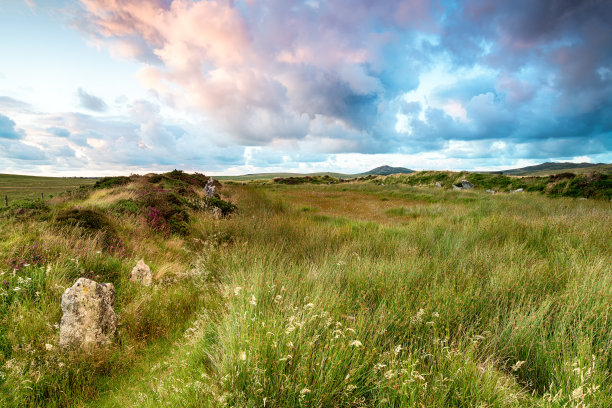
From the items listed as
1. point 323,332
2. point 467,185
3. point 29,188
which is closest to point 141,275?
point 323,332

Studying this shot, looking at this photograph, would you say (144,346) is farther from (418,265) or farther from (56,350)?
(418,265)

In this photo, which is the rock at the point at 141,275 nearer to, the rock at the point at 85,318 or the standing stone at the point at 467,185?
the rock at the point at 85,318

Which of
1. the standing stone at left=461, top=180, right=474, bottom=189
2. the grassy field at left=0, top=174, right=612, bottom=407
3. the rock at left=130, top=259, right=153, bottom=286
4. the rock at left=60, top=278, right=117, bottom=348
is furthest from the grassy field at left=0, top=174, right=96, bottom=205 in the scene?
the standing stone at left=461, top=180, right=474, bottom=189

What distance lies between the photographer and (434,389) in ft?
5.99

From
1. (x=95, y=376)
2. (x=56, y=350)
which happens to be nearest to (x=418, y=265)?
(x=95, y=376)

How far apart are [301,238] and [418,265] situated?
3547 millimetres

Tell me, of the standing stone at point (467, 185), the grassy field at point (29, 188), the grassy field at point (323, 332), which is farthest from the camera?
the grassy field at point (29, 188)

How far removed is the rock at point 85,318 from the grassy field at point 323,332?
0.16m

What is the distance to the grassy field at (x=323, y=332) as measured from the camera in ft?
6.31

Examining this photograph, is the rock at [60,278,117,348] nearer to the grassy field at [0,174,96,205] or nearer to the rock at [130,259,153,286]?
the rock at [130,259,153,286]

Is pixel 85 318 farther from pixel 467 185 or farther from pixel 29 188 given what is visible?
pixel 29 188

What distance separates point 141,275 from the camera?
490 cm

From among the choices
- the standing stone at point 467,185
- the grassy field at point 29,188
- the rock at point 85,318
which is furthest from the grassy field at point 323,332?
the standing stone at point 467,185

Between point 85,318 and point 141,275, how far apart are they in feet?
5.91
